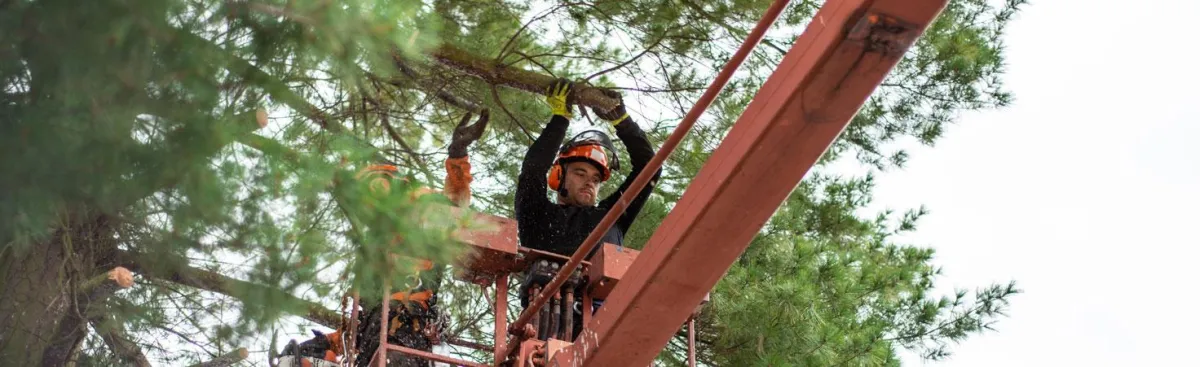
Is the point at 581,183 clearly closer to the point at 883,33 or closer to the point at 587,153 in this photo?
the point at 587,153

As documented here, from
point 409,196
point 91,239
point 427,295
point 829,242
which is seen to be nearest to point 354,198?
point 409,196

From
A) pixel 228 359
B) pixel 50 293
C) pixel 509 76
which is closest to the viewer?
pixel 50 293

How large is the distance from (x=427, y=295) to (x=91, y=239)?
6.41 feet

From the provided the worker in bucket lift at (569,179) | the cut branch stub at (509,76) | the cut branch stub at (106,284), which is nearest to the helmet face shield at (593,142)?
the worker in bucket lift at (569,179)

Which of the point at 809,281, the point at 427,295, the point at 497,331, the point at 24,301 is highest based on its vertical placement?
the point at 809,281

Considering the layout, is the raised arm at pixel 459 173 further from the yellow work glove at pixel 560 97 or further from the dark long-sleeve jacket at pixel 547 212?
the yellow work glove at pixel 560 97

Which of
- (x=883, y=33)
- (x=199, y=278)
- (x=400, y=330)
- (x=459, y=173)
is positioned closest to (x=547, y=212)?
(x=459, y=173)

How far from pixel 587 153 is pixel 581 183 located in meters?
0.14

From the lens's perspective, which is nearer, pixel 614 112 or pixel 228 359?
pixel 228 359

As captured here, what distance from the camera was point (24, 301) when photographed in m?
4.74

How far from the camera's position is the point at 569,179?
6863mm

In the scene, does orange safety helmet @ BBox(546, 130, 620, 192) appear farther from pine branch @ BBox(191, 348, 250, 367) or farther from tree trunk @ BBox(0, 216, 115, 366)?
tree trunk @ BBox(0, 216, 115, 366)

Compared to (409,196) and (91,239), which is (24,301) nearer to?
(91,239)

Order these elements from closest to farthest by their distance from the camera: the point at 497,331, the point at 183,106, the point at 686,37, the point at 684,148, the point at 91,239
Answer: the point at 183,106 → the point at 91,239 → the point at 497,331 → the point at 686,37 → the point at 684,148
